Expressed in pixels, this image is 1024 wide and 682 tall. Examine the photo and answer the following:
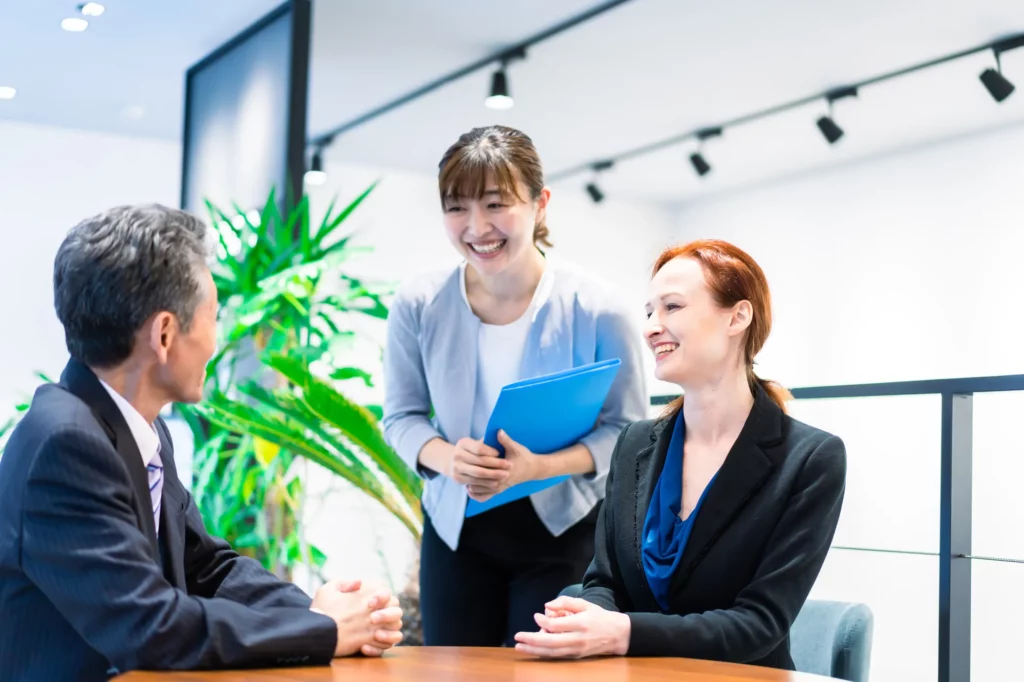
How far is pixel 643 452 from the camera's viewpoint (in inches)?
74.2

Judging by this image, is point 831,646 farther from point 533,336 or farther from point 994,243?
point 994,243

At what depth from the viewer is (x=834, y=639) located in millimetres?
1795

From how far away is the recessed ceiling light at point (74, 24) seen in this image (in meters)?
5.37

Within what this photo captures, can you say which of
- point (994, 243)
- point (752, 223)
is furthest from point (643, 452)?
point (752, 223)

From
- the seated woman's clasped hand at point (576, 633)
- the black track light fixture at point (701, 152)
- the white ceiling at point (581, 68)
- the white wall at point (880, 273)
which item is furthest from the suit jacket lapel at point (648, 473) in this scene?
the black track light fixture at point (701, 152)

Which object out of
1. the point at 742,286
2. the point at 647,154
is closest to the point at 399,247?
the point at 647,154

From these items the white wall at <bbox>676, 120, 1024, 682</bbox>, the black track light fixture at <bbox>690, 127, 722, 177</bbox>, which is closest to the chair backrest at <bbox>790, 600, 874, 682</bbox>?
the white wall at <bbox>676, 120, 1024, 682</bbox>

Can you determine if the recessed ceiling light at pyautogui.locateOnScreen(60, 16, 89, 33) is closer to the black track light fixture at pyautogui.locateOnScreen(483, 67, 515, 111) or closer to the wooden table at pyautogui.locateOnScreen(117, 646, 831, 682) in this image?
the black track light fixture at pyautogui.locateOnScreen(483, 67, 515, 111)

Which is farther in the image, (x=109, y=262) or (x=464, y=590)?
(x=464, y=590)

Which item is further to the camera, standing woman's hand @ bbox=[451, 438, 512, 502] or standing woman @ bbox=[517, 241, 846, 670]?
standing woman's hand @ bbox=[451, 438, 512, 502]

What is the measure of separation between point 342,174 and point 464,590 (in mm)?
6766

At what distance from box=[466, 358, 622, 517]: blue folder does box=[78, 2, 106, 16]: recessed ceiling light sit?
12.9ft

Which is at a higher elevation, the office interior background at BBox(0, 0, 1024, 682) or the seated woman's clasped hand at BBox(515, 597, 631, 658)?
the office interior background at BBox(0, 0, 1024, 682)

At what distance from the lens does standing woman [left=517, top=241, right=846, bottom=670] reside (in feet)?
5.11
